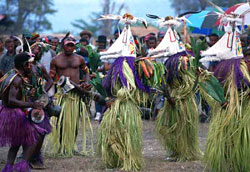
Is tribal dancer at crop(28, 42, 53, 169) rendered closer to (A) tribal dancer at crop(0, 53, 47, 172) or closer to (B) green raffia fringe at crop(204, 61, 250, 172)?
(A) tribal dancer at crop(0, 53, 47, 172)

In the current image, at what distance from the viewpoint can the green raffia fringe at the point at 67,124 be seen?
7543mm

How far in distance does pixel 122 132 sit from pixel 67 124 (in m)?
1.35

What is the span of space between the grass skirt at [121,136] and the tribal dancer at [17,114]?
3.12 feet

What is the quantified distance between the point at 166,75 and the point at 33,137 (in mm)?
2149

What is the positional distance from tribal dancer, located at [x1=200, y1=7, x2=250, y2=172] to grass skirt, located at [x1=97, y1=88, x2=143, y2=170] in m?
0.94

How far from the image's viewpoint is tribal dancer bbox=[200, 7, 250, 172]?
568 centimetres

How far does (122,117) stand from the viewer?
6480mm

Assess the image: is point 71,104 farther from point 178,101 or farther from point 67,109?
point 178,101

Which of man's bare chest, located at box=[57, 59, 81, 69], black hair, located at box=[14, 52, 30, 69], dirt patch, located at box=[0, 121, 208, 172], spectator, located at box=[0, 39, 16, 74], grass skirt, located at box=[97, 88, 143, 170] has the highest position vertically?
spectator, located at box=[0, 39, 16, 74]

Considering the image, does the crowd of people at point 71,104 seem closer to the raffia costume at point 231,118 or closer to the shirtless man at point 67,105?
the shirtless man at point 67,105

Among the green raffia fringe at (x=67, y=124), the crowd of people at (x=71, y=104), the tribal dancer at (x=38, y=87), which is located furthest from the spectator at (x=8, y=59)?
the tribal dancer at (x=38, y=87)

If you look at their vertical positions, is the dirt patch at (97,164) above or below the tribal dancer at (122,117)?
below

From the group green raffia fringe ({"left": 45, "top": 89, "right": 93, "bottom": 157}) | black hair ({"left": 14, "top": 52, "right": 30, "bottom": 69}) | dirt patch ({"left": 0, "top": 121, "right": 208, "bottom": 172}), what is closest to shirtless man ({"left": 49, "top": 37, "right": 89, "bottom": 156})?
green raffia fringe ({"left": 45, "top": 89, "right": 93, "bottom": 157})

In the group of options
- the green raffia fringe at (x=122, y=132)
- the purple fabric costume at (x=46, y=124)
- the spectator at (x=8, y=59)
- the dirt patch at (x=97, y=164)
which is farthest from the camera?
the spectator at (x=8, y=59)
